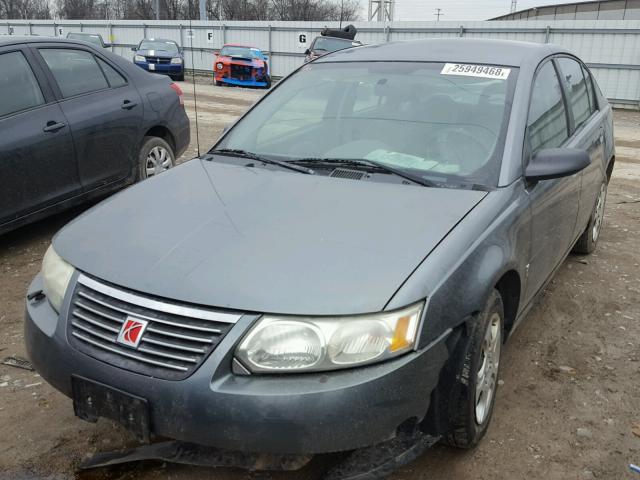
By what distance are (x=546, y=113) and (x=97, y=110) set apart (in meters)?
3.65

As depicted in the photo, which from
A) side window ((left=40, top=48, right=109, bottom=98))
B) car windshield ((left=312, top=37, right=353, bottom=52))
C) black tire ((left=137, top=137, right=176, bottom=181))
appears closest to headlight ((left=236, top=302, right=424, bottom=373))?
side window ((left=40, top=48, right=109, bottom=98))

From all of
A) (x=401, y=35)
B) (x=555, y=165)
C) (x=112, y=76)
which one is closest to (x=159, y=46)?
(x=401, y=35)

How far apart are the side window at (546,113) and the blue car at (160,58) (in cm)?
1966

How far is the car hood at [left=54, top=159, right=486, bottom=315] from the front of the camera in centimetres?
213

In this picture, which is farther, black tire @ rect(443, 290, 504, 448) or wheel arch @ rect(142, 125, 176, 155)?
wheel arch @ rect(142, 125, 176, 155)

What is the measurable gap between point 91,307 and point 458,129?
1928 mm

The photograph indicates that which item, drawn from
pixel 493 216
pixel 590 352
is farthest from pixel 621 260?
pixel 493 216

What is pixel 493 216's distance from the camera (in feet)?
8.67

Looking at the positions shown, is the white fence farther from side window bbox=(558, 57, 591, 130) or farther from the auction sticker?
the auction sticker

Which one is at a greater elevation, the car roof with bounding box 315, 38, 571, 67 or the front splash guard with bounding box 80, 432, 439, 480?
the car roof with bounding box 315, 38, 571, 67

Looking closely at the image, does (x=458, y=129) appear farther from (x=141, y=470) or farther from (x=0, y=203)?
(x=0, y=203)

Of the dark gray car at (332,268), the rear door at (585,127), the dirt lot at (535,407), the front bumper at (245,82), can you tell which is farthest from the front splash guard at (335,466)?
the front bumper at (245,82)

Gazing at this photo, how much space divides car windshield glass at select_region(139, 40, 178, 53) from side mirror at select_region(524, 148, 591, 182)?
21141mm

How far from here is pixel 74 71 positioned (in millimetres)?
5418
